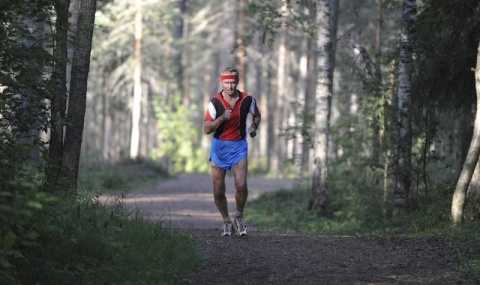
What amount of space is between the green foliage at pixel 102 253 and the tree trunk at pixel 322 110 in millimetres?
9663

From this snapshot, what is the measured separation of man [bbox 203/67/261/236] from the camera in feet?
34.0

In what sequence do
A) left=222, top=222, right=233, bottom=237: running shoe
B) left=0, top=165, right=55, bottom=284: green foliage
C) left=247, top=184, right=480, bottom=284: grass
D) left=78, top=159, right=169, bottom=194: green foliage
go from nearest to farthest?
left=0, top=165, right=55, bottom=284: green foliage < left=247, top=184, right=480, bottom=284: grass < left=222, top=222, right=233, bottom=237: running shoe < left=78, top=159, right=169, bottom=194: green foliage

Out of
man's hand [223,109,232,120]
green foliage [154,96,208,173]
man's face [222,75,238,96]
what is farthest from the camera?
green foliage [154,96,208,173]

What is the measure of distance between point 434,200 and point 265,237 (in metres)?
4.84

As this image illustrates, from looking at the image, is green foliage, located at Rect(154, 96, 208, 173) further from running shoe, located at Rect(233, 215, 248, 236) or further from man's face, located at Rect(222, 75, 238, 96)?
man's face, located at Rect(222, 75, 238, 96)

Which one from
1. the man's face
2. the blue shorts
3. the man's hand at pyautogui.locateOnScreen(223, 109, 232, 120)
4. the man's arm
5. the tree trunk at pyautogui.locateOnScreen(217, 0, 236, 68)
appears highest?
the tree trunk at pyautogui.locateOnScreen(217, 0, 236, 68)

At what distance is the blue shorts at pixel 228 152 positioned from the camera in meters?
10.5

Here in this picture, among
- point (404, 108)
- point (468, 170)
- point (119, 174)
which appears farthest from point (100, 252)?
point (119, 174)

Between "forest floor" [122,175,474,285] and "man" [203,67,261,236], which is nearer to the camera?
"forest floor" [122,175,474,285]

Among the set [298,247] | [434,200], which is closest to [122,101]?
[434,200]

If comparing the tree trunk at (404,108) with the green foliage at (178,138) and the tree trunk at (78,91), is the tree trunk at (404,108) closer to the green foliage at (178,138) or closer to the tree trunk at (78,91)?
the tree trunk at (78,91)

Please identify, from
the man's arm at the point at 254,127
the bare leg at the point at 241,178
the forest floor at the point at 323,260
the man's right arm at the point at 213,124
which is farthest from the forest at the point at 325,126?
the man's arm at the point at 254,127

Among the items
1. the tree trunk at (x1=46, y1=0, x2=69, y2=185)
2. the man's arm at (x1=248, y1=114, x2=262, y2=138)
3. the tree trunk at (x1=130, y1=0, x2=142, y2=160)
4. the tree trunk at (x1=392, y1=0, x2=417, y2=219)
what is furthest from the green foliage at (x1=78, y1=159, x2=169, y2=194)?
the man's arm at (x1=248, y1=114, x2=262, y2=138)

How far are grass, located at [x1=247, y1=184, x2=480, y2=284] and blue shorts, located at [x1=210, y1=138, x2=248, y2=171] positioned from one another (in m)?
3.08
